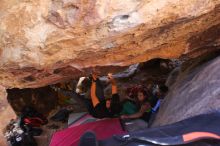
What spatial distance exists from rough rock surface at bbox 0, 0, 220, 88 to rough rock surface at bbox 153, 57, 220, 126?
491 mm

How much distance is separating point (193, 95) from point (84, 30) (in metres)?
1.31

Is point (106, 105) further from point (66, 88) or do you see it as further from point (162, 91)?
point (66, 88)

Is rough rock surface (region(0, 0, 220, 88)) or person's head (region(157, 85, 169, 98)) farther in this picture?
person's head (region(157, 85, 169, 98))

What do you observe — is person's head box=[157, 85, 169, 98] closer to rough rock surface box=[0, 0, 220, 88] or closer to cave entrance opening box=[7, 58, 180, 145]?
cave entrance opening box=[7, 58, 180, 145]

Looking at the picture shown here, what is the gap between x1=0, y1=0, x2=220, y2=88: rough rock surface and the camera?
2369mm

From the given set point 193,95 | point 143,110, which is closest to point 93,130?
point 143,110

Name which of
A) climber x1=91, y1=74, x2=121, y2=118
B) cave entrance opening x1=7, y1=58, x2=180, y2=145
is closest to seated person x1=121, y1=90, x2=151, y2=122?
climber x1=91, y1=74, x2=121, y2=118

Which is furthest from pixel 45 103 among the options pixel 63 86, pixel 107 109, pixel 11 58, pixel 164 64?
pixel 11 58

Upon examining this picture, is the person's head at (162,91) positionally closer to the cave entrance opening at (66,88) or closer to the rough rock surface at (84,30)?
the cave entrance opening at (66,88)

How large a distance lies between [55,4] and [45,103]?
3349 millimetres

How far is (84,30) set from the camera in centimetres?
244

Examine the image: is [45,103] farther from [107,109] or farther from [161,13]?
[161,13]

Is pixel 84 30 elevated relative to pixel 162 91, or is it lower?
elevated

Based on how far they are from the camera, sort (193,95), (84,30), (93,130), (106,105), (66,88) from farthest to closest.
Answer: (66,88) < (106,105) < (93,130) < (193,95) < (84,30)
